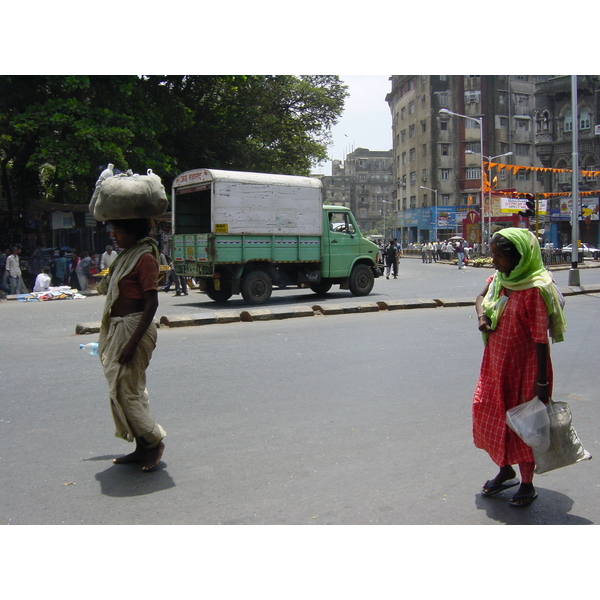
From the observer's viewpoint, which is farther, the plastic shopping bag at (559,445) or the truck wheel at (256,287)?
the truck wheel at (256,287)

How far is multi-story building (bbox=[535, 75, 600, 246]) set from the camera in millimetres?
53719

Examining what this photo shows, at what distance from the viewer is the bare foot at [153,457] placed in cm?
408

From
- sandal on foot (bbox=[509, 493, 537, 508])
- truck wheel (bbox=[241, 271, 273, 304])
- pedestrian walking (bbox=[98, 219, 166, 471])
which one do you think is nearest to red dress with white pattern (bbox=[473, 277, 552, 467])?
sandal on foot (bbox=[509, 493, 537, 508])

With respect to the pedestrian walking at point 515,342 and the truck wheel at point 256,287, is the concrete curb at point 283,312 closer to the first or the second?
the truck wheel at point 256,287

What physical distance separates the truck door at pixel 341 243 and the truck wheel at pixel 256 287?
1971mm

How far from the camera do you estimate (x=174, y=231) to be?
1580 cm

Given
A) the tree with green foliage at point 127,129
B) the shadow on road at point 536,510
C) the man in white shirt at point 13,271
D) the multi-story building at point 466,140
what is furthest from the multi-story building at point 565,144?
the shadow on road at point 536,510

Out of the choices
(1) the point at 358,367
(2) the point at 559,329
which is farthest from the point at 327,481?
(1) the point at 358,367

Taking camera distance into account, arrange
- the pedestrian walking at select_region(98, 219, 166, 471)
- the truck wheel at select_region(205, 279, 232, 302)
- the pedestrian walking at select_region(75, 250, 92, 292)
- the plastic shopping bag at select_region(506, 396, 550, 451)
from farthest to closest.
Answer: the pedestrian walking at select_region(75, 250, 92, 292) < the truck wheel at select_region(205, 279, 232, 302) < the pedestrian walking at select_region(98, 219, 166, 471) < the plastic shopping bag at select_region(506, 396, 550, 451)

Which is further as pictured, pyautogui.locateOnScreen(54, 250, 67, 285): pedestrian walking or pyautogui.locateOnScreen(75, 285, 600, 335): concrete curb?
pyautogui.locateOnScreen(54, 250, 67, 285): pedestrian walking

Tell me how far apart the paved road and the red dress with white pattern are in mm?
338

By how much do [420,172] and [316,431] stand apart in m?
63.5

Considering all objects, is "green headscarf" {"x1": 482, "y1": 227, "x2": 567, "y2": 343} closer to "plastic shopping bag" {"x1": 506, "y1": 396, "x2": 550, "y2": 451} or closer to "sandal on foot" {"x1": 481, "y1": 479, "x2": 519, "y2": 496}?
"plastic shopping bag" {"x1": 506, "y1": 396, "x2": 550, "y2": 451}
